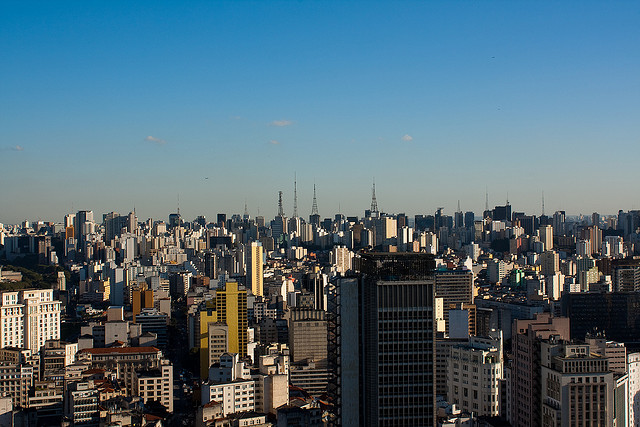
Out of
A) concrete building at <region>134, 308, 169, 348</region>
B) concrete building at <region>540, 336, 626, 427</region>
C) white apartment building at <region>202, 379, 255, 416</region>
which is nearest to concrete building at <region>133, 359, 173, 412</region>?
white apartment building at <region>202, 379, 255, 416</region>

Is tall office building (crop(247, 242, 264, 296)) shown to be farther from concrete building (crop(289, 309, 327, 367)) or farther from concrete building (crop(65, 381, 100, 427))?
concrete building (crop(65, 381, 100, 427))

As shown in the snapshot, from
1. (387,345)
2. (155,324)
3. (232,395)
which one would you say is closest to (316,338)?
(232,395)

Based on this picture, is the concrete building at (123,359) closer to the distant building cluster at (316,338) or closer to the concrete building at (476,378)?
the distant building cluster at (316,338)

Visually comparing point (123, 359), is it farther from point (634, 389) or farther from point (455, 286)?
point (455, 286)

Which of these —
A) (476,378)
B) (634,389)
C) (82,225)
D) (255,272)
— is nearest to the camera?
(476,378)

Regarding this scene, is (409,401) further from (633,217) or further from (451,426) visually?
(633,217)

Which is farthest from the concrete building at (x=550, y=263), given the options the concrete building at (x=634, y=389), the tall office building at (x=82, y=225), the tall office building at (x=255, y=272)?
the tall office building at (x=82, y=225)
